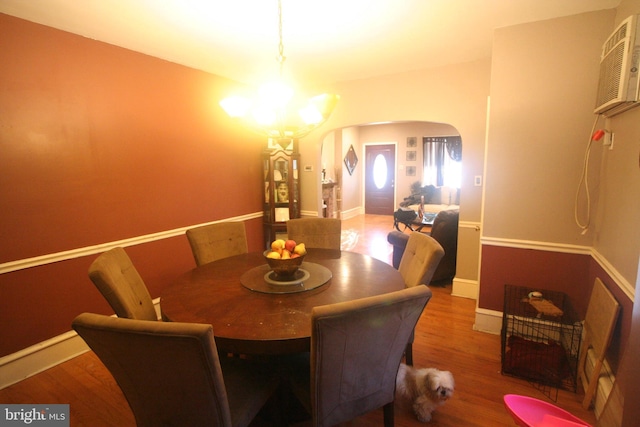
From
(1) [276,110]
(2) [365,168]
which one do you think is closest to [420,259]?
(1) [276,110]

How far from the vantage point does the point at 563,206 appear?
239 centimetres

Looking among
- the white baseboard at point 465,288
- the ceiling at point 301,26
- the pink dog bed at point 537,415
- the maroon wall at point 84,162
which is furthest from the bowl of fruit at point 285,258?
the white baseboard at point 465,288

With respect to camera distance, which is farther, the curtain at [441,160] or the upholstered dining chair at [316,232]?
the curtain at [441,160]

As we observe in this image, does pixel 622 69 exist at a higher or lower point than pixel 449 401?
higher

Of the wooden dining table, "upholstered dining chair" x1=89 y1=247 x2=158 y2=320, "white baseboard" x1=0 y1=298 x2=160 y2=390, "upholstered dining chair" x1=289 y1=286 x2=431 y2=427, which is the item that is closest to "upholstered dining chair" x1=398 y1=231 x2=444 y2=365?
the wooden dining table

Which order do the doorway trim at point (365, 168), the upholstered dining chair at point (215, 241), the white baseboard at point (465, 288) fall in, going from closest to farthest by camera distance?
1. the upholstered dining chair at point (215, 241)
2. the white baseboard at point (465, 288)
3. the doorway trim at point (365, 168)

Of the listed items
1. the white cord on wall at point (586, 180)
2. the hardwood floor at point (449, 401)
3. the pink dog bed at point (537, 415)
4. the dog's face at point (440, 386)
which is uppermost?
the white cord on wall at point (586, 180)

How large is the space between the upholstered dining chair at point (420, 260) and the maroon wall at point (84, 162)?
2.36 m

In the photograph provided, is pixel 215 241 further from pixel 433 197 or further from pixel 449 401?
pixel 433 197

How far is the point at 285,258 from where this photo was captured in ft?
5.77

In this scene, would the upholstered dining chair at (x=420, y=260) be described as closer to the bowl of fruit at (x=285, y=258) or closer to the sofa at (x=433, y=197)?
the bowl of fruit at (x=285, y=258)

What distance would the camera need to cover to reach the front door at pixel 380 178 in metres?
8.76

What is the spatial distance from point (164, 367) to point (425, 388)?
1411 millimetres

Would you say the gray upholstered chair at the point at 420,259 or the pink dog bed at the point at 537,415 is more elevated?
the gray upholstered chair at the point at 420,259
